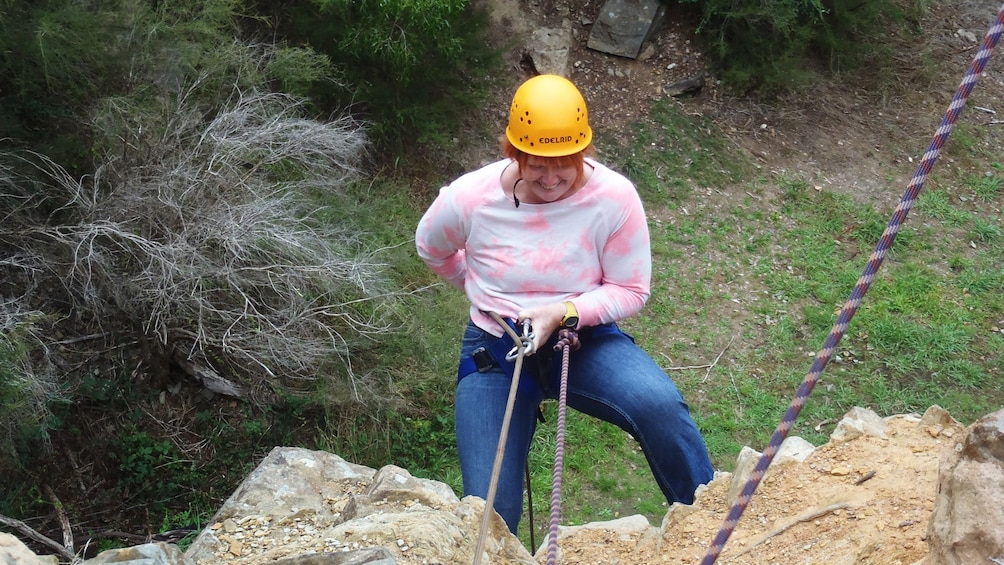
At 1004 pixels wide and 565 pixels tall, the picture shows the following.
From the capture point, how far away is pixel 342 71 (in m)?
5.53

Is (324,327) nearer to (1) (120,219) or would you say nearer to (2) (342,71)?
(1) (120,219)

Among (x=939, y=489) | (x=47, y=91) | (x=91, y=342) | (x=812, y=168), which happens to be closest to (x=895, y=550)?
(x=939, y=489)

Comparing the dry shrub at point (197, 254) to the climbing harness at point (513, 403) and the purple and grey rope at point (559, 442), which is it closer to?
the climbing harness at point (513, 403)

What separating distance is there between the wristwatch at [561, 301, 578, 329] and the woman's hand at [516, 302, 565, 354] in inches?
0.5

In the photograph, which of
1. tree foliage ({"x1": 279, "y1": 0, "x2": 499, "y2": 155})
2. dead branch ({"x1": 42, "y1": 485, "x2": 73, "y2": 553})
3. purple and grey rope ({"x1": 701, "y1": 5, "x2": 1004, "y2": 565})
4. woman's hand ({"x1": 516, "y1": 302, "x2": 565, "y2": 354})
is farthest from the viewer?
tree foliage ({"x1": 279, "y1": 0, "x2": 499, "y2": 155})

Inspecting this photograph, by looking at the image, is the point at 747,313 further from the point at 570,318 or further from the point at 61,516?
the point at 61,516

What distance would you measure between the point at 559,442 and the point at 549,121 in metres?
0.85

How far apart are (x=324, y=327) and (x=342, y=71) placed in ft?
6.70

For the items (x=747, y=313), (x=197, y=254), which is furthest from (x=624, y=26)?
(x=197, y=254)

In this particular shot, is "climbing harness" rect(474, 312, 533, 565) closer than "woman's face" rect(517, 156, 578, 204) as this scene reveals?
Yes

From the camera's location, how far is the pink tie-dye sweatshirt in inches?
97.6

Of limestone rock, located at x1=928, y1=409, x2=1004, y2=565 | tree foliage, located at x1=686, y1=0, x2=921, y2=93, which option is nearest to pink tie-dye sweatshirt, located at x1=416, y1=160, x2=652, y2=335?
limestone rock, located at x1=928, y1=409, x2=1004, y2=565

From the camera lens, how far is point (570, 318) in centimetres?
244

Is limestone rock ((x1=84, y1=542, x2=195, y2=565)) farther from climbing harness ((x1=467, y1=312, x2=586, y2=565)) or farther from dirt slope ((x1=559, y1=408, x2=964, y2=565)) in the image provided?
dirt slope ((x1=559, y1=408, x2=964, y2=565))
